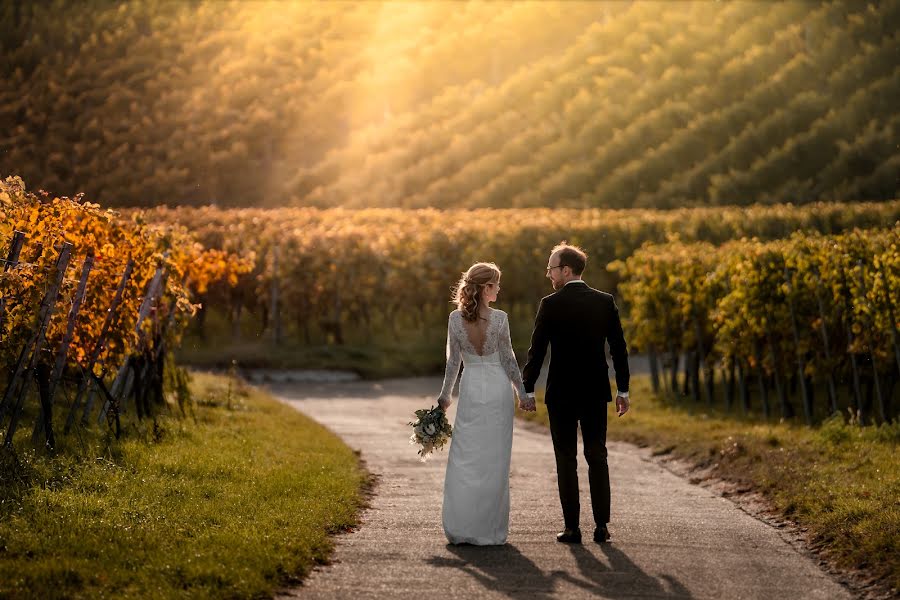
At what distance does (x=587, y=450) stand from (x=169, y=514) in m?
3.05

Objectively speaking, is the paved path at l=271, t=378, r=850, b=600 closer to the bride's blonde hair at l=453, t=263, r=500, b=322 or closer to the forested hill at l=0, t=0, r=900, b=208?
the bride's blonde hair at l=453, t=263, r=500, b=322

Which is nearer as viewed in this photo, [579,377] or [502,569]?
[502,569]

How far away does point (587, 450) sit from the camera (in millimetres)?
10492

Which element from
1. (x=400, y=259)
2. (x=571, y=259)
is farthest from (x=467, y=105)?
(x=571, y=259)

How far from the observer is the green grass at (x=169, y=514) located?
27.7 feet

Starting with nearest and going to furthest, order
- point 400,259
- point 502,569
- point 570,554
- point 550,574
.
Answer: point 550,574, point 502,569, point 570,554, point 400,259

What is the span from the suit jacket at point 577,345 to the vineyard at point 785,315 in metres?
7.80

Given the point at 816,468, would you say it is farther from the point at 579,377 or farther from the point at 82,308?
the point at 82,308

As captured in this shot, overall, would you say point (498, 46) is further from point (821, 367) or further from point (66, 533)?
point (66, 533)

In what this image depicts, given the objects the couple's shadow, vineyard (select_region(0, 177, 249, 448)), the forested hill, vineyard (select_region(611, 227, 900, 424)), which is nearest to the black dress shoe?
the couple's shadow

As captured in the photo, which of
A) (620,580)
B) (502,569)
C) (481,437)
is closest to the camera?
(620,580)

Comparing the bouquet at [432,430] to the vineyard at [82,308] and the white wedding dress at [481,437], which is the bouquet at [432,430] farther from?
the vineyard at [82,308]

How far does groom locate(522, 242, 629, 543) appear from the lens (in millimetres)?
10438

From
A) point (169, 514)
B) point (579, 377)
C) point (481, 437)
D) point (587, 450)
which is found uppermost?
point (579, 377)
